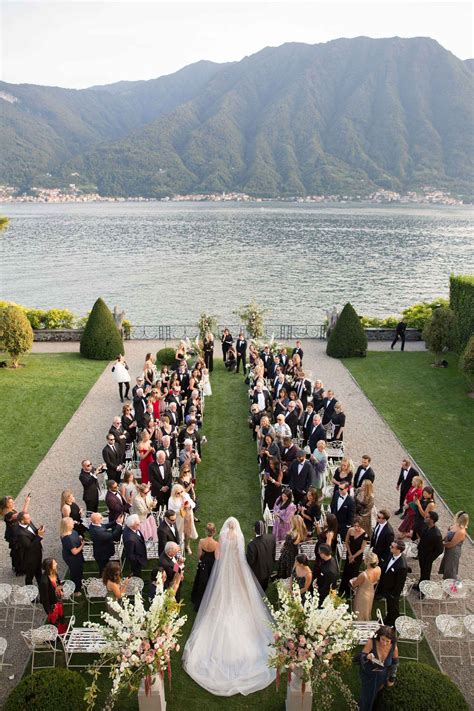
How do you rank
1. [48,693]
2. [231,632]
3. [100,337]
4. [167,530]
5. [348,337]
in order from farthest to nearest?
[348,337] < [100,337] < [167,530] < [231,632] < [48,693]

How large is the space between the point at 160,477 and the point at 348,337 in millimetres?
14865

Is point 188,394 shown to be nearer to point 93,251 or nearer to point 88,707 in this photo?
point 88,707

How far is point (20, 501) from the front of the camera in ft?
43.9

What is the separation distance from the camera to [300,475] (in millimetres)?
12008

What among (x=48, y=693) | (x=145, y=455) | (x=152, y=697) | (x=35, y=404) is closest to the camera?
(x=48, y=693)

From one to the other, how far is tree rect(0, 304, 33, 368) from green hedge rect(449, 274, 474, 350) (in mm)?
17708

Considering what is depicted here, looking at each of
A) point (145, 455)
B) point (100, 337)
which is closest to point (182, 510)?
point (145, 455)

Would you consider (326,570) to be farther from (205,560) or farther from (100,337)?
(100,337)

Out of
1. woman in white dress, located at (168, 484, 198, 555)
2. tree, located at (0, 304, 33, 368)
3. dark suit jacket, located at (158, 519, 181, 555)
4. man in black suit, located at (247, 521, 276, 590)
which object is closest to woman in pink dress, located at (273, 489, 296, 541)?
man in black suit, located at (247, 521, 276, 590)

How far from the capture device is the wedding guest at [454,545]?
9594mm

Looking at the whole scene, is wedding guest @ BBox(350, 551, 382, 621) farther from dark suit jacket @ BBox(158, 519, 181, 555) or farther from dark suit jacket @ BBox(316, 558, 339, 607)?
dark suit jacket @ BBox(158, 519, 181, 555)

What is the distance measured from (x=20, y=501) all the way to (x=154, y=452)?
11.0 feet

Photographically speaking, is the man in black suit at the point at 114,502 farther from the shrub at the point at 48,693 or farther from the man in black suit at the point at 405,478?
the man in black suit at the point at 405,478

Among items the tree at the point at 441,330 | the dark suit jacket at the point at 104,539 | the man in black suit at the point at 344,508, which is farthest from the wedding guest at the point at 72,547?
the tree at the point at 441,330
